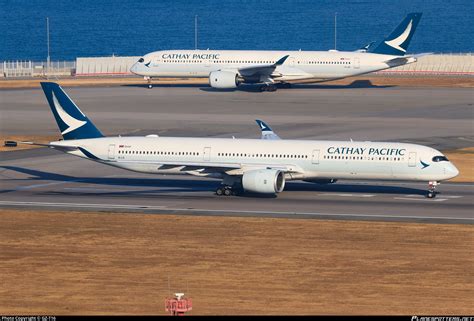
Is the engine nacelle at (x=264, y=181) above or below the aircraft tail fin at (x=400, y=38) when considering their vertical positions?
below

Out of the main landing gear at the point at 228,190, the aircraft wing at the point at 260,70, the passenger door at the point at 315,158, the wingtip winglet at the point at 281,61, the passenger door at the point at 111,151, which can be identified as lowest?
the main landing gear at the point at 228,190

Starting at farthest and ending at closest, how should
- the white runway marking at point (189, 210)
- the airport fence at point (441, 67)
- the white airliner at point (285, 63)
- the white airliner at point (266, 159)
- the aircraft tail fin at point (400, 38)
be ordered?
the airport fence at point (441, 67)
the aircraft tail fin at point (400, 38)
the white airliner at point (285, 63)
the white airliner at point (266, 159)
the white runway marking at point (189, 210)

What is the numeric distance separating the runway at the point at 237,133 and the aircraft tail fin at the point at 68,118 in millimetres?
3455

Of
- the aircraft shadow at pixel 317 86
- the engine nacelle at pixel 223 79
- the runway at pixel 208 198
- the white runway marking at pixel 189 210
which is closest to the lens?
the white runway marking at pixel 189 210

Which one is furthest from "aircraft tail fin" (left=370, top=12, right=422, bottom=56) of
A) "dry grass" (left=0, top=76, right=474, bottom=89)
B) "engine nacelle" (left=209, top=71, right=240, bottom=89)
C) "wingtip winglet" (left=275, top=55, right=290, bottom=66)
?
"engine nacelle" (left=209, top=71, right=240, bottom=89)

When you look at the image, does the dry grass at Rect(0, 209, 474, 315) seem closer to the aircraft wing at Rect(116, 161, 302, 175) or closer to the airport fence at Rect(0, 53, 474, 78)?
the aircraft wing at Rect(116, 161, 302, 175)

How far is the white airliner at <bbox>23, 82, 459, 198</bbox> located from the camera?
202 feet

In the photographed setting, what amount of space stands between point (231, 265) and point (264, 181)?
15903 mm

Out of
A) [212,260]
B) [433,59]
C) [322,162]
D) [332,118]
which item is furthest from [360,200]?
[433,59]

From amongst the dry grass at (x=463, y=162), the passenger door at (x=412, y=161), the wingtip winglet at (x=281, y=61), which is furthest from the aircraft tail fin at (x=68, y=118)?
the wingtip winglet at (x=281, y=61)

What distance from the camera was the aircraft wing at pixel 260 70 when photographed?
5374 inches

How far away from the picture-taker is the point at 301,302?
39.8 m

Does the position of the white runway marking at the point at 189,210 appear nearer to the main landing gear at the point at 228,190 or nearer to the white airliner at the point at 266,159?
the white airliner at the point at 266,159

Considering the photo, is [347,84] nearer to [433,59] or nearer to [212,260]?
[433,59]
